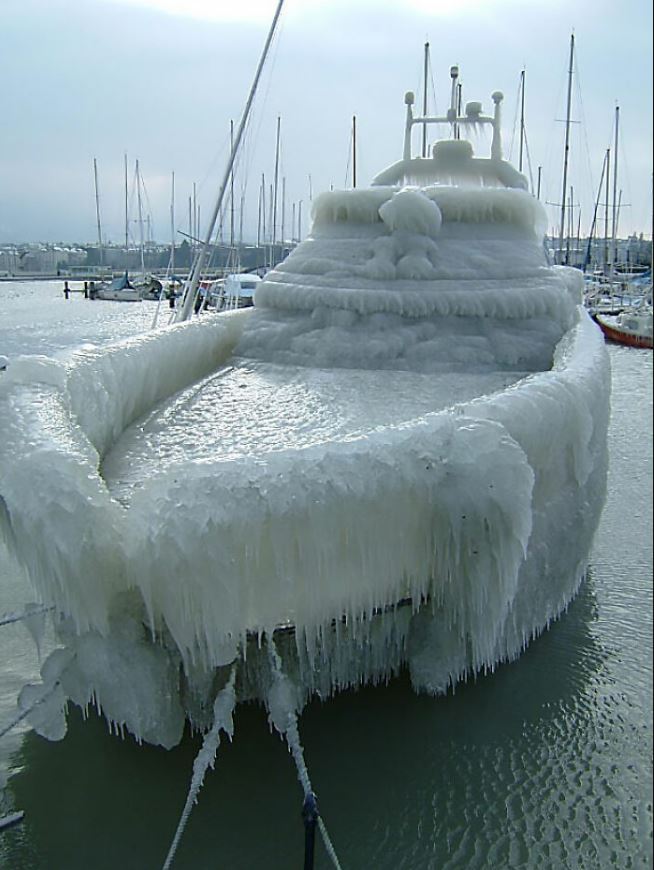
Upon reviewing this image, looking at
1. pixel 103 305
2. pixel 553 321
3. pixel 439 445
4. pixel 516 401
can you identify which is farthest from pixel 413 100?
pixel 103 305

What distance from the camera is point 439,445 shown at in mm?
3877

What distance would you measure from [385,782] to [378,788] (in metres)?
0.06

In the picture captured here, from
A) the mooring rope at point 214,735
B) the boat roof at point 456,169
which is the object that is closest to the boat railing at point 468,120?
the boat roof at point 456,169

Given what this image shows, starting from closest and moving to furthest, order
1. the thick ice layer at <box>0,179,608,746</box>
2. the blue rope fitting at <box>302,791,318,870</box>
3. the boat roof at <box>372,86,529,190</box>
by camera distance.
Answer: the blue rope fitting at <box>302,791,318,870</box>, the thick ice layer at <box>0,179,608,746</box>, the boat roof at <box>372,86,529,190</box>

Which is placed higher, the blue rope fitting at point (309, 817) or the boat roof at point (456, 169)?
the boat roof at point (456, 169)

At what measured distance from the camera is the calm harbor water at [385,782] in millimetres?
3688

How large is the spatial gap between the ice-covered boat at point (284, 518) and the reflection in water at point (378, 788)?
285mm

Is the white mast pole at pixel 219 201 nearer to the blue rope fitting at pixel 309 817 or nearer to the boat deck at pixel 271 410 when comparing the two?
the boat deck at pixel 271 410

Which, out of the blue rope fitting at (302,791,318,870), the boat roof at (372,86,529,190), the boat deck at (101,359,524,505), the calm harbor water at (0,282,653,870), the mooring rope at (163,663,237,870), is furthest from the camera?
the boat roof at (372,86,529,190)

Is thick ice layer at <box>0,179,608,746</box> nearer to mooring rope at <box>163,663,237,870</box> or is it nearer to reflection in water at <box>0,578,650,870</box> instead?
mooring rope at <box>163,663,237,870</box>

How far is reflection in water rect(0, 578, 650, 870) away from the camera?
3689 mm

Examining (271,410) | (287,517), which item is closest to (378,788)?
(287,517)

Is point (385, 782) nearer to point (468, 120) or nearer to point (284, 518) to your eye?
point (284, 518)

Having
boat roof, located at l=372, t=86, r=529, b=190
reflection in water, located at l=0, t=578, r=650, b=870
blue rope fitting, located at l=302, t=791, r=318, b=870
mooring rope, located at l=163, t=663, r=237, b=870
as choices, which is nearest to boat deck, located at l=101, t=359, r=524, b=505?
mooring rope, located at l=163, t=663, r=237, b=870
